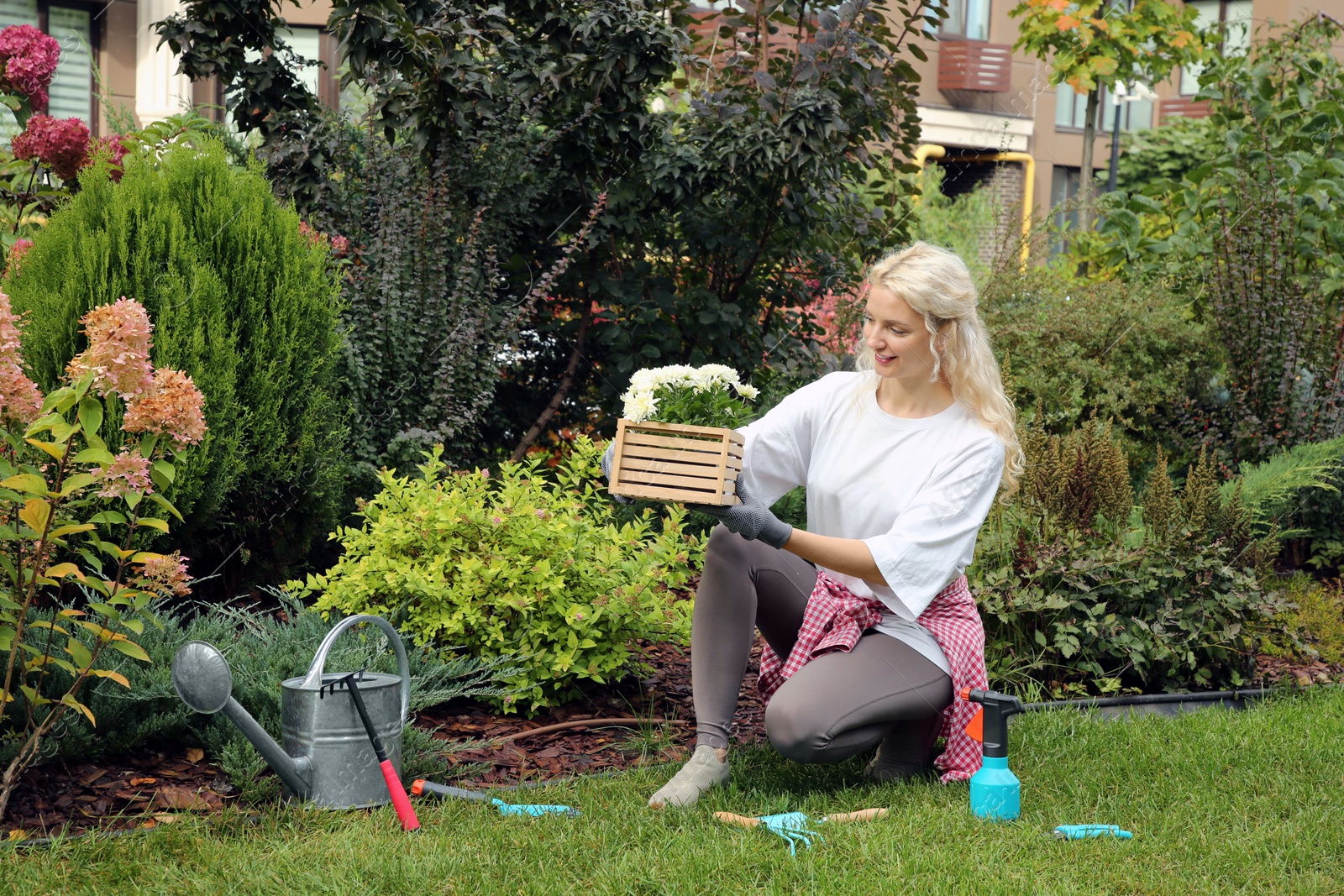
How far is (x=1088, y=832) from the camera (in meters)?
2.54

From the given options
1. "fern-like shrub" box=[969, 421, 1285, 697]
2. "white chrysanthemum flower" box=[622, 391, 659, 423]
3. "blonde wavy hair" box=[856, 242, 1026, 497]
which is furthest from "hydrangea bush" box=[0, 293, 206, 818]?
"fern-like shrub" box=[969, 421, 1285, 697]

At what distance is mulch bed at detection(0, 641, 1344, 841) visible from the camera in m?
2.58

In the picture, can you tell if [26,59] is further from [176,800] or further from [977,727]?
[977,727]

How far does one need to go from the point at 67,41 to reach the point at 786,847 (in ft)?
35.6

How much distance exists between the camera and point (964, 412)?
2.88 m

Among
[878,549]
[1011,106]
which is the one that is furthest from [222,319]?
[1011,106]

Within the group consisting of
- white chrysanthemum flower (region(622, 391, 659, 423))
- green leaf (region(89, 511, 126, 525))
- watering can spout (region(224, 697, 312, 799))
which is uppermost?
white chrysanthemum flower (region(622, 391, 659, 423))

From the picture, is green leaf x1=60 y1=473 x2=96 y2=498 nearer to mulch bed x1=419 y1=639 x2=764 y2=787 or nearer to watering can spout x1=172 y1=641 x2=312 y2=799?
watering can spout x1=172 y1=641 x2=312 y2=799

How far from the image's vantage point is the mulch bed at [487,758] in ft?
8.46

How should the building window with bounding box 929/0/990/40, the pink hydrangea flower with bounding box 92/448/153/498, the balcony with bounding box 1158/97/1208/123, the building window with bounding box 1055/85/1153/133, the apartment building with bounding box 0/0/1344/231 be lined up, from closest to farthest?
the pink hydrangea flower with bounding box 92/448/153/498, the apartment building with bounding box 0/0/1344/231, the building window with bounding box 929/0/990/40, the building window with bounding box 1055/85/1153/133, the balcony with bounding box 1158/97/1208/123

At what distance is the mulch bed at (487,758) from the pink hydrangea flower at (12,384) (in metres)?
0.84

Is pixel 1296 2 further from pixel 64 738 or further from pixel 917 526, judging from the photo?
pixel 64 738

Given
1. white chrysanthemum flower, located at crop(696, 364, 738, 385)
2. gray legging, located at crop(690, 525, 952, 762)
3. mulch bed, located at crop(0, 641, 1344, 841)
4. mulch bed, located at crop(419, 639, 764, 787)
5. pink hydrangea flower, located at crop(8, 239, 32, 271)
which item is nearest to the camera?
mulch bed, located at crop(0, 641, 1344, 841)

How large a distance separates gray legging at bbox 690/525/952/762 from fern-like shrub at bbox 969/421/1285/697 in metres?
0.96
